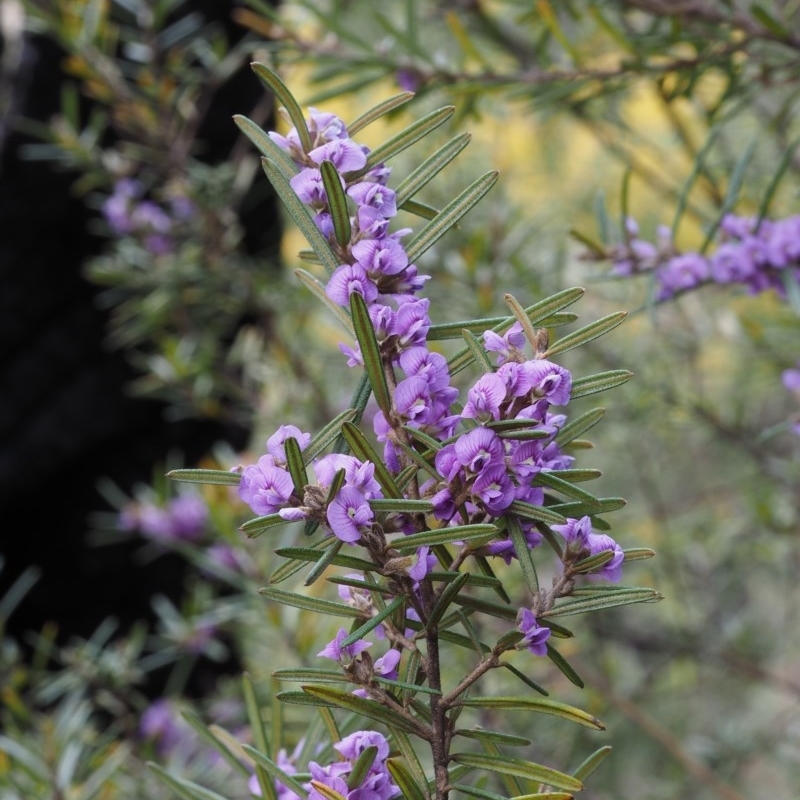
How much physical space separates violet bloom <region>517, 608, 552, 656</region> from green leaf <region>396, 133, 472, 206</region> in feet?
0.65

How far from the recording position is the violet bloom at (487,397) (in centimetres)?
A: 34

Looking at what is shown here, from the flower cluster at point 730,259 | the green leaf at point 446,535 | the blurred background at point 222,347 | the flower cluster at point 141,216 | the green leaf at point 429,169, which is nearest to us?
the green leaf at point 446,535

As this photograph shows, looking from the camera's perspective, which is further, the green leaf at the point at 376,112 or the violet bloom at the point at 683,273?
the violet bloom at the point at 683,273

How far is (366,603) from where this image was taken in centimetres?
38

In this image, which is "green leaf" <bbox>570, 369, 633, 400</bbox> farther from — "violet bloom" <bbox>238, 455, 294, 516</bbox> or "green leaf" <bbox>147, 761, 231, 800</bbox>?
"green leaf" <bbox>147, 761, 231, 800</bbox>

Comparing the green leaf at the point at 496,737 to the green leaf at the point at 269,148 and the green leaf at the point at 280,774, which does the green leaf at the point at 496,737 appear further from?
the green leaf at the point at 269,148

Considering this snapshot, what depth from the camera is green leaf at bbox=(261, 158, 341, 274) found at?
1.21 feet

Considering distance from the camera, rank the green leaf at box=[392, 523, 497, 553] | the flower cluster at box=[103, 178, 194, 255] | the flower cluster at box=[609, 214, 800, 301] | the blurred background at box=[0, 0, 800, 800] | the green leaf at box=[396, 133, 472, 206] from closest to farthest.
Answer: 1. the green leaf at box=[392, 523, 497, 553]
2. the green leaf at box=[396, 133, 472, 206]
3. the flower cluster at box=[609, 214, 800, 301]
4. the blurred background at box=[0, 0, 800, 800]
5. the flower cluster at box=[103, 178, 194, 255]

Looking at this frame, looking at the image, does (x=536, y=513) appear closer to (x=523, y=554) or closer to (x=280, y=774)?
(x=523, y=554)

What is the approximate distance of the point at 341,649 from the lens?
36cm

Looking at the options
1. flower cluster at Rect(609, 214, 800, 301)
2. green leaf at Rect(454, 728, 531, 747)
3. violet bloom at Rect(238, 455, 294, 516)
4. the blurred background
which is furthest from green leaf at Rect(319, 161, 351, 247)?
the blurred background

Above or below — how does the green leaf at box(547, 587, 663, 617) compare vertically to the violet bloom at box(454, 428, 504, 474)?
below

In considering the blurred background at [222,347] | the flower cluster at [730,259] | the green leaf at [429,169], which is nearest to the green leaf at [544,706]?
the green leaf at [429,169]

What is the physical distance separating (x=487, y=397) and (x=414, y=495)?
5 centimetres
